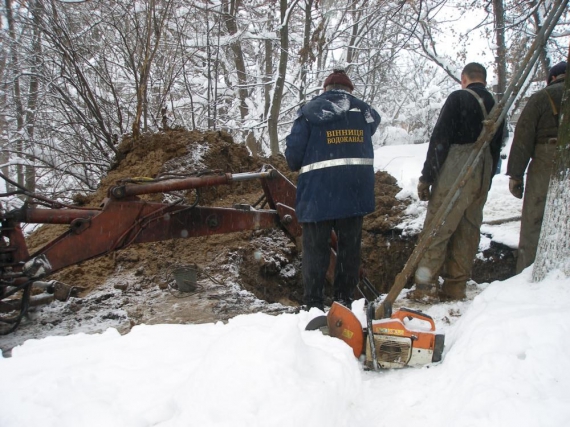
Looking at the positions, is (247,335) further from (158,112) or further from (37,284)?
(158,112)

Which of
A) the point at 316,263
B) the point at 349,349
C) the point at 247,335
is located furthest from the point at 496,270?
the point at 247,335

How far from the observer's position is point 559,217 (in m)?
2.77

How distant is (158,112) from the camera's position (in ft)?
28.9

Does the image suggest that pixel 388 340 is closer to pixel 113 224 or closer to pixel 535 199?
pixel 535 199

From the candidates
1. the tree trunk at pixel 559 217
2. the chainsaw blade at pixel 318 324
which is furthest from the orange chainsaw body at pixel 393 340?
the tree trunk at pixel 559 217

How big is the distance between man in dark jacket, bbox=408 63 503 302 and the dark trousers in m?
0.63

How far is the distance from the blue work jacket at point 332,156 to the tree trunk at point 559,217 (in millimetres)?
1271

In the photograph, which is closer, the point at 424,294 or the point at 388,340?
the point at 388,340

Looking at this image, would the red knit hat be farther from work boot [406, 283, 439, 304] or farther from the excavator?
work boot [406, 283, 439, 304]

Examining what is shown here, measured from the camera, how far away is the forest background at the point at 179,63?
309 inches

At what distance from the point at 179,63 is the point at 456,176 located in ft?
25.8

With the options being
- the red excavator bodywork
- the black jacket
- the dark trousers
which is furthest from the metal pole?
the red excavator bodywork

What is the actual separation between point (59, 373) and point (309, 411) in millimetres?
1234

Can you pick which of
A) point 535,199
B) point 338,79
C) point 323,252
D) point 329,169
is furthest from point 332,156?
point 535,199
